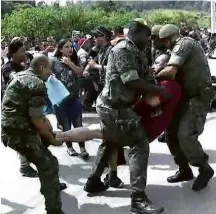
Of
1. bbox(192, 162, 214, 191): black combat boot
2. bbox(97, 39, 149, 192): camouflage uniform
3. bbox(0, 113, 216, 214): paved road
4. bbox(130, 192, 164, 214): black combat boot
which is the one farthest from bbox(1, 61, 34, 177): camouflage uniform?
bbox(192, 162, 214, 191): black combat boot

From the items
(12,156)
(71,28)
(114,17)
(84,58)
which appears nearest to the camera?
(12,156)

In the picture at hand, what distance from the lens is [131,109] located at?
4.53 metres

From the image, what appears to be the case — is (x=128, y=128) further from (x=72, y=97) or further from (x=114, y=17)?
(x=114, y=17)

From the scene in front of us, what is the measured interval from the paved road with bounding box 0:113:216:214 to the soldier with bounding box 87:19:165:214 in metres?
0.28

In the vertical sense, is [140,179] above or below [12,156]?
above

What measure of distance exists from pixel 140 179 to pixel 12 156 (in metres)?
2.88

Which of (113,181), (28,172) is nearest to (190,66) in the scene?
(113,181)

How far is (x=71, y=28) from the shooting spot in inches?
1885

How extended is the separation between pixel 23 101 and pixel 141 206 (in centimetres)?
142

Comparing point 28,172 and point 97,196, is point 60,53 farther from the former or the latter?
point 97,196

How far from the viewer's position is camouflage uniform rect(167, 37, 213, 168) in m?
4.89

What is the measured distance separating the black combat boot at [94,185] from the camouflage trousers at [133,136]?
66 cm

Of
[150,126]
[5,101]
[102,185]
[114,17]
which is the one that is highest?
[5,101]

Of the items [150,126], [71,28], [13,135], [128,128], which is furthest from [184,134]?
[71,28]
